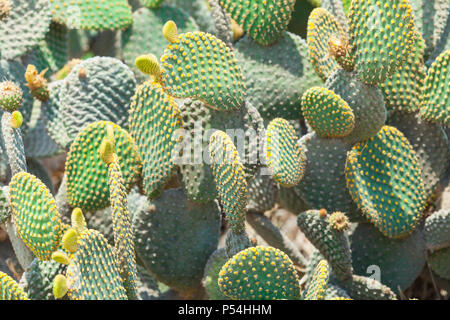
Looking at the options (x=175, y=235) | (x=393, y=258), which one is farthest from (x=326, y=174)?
(x=175, y=235)

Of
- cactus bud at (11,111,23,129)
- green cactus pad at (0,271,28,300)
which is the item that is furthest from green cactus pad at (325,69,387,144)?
green cactus pad at (0,271,28,300)

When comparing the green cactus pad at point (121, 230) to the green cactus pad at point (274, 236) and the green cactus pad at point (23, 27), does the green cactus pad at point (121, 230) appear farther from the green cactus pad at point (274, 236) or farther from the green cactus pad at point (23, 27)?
the green cactus pad at point (23, 27)

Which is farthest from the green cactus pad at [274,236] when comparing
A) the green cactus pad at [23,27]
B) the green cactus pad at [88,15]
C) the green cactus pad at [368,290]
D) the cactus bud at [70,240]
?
the green cactus pad at [23,27]

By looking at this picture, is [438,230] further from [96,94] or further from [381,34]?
[96,94]

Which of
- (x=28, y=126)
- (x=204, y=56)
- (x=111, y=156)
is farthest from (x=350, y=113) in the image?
(x=28, y=126)

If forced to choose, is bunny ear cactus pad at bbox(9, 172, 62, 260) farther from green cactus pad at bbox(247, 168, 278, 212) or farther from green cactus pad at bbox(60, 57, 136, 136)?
green cactus pad at bbox(247, 168, 278, 212)

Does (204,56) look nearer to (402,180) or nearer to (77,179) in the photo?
(77,179)
